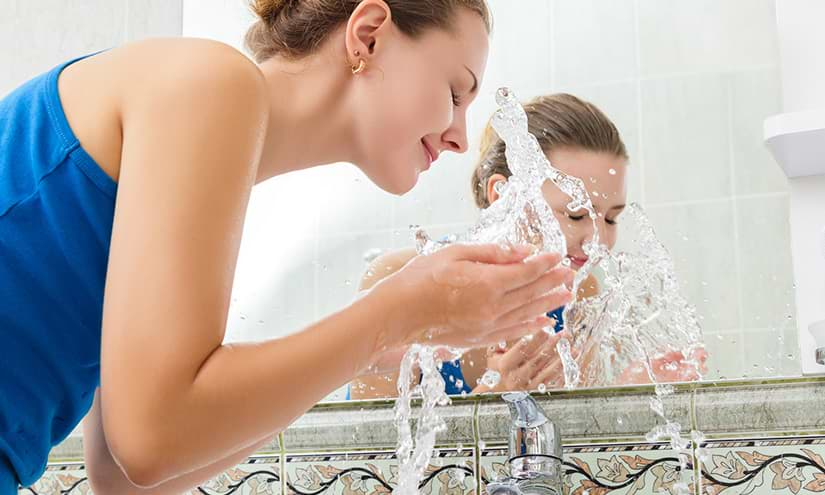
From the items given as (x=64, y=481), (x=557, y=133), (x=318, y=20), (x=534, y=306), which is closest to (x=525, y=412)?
(x=534, y=306)

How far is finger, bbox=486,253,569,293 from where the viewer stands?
87 centimetres

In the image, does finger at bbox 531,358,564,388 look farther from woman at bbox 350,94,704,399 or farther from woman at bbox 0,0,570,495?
woman at bbox 0,0,570,495

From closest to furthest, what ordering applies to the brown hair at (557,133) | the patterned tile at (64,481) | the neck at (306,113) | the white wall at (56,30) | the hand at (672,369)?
→ the neck at (306,113) → the hand at (672,369) → the brown hair at (557,133) → the patterned tile at (64,481) → the white wall at (56,30)

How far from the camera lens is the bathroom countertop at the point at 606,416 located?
3.72 feet

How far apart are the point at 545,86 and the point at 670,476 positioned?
0.52m

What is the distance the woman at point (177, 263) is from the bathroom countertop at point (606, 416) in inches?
10.8

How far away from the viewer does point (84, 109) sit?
0.84m

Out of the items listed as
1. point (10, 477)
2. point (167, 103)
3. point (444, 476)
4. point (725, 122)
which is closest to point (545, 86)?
point (725, 122)

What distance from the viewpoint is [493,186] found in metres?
1.34

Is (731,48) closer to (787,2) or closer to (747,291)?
(787,2)

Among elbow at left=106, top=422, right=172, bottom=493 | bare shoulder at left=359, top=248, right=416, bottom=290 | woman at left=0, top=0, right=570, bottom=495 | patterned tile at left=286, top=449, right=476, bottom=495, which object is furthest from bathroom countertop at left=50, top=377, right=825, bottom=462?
elbow at left=106, top=422, right=172, bottom=493

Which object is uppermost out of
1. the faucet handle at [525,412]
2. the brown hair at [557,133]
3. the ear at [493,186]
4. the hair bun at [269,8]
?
the hair bun at [269,8]

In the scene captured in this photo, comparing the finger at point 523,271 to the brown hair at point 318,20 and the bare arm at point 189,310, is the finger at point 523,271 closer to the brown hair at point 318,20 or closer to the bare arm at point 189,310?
the bare arm at point 189,310

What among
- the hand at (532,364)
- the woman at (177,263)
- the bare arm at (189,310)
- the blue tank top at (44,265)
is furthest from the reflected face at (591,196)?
the blue tank top at (44,265)
